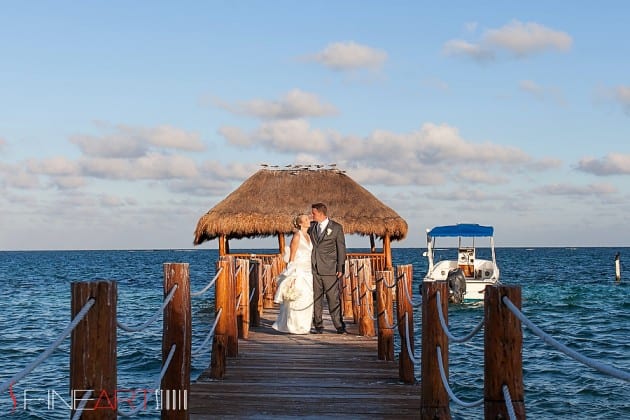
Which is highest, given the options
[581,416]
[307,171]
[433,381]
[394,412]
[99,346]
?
[307,171]

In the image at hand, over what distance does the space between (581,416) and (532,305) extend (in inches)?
746

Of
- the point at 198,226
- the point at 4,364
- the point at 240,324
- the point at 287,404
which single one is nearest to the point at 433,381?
the point at 287,404

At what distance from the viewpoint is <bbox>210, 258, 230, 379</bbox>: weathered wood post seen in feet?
23.7

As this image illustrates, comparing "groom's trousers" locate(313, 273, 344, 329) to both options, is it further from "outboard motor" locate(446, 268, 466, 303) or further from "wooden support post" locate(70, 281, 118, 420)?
"outboard motor" locate(446, 268, 466, 303)

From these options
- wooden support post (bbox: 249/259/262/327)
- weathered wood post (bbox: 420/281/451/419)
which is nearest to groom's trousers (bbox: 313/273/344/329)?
wooden support post (bbox: 249/259/262/327)

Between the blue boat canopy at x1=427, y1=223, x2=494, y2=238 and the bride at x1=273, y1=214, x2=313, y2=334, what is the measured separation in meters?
18.4

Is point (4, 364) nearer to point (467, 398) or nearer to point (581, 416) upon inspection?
point (467, 398)

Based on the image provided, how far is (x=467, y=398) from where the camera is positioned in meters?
11.5

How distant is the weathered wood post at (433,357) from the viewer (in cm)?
518

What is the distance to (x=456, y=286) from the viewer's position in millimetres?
26062

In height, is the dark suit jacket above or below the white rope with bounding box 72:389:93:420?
above

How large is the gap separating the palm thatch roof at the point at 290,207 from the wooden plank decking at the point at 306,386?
50.2 ft

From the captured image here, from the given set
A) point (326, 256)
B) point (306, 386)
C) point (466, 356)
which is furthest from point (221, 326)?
point (466, 356)

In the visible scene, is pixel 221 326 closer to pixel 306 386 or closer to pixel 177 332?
pixel 306 386
